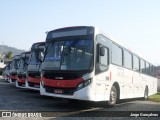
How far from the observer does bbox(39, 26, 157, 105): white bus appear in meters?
9.82

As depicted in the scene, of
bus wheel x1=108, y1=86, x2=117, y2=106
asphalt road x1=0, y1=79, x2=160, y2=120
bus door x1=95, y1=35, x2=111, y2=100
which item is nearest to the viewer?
asphalt road x1=0, y1=79, x2=160, y2=120

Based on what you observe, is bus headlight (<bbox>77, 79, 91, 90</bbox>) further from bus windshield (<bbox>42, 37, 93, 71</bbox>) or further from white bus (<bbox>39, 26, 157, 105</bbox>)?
bus windshield (<bbox>42, 37, 93, 71</bbox>)

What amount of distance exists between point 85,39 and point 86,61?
916 mm

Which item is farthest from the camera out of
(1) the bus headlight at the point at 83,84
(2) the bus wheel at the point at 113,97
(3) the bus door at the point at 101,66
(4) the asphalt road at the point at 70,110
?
(2) the bus wheel at the point at 113,97

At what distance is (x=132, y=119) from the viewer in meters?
9.07

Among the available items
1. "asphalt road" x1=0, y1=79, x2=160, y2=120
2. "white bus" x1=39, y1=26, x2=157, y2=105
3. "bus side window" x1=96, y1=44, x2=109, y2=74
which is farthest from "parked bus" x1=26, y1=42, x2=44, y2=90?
"bus side window" x1=96, y1=44, x2=109, y2=74

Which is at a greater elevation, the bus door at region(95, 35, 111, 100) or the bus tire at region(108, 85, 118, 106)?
the bus door at region(95, 35, 111, 100)

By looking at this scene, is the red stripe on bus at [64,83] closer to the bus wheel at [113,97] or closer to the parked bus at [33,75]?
the bus wheel at [113,97]

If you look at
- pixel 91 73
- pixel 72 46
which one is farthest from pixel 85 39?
pixel 91 73

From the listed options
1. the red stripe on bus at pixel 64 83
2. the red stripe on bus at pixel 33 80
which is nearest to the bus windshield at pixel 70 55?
the red stripe on bus at pixel 64 83

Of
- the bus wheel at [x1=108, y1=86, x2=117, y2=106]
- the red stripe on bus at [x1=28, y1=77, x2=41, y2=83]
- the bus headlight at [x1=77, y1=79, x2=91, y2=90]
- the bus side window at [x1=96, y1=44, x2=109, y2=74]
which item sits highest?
the bus side window at [x1=96, y1=44, x2=109, y2=74]

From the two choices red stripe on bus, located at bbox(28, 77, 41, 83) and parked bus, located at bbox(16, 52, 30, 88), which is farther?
parked bus, located at bbox(16, 52, 30, 88)

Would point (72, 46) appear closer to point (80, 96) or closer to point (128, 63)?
point (80, 96)

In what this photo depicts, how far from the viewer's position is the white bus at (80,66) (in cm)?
982
